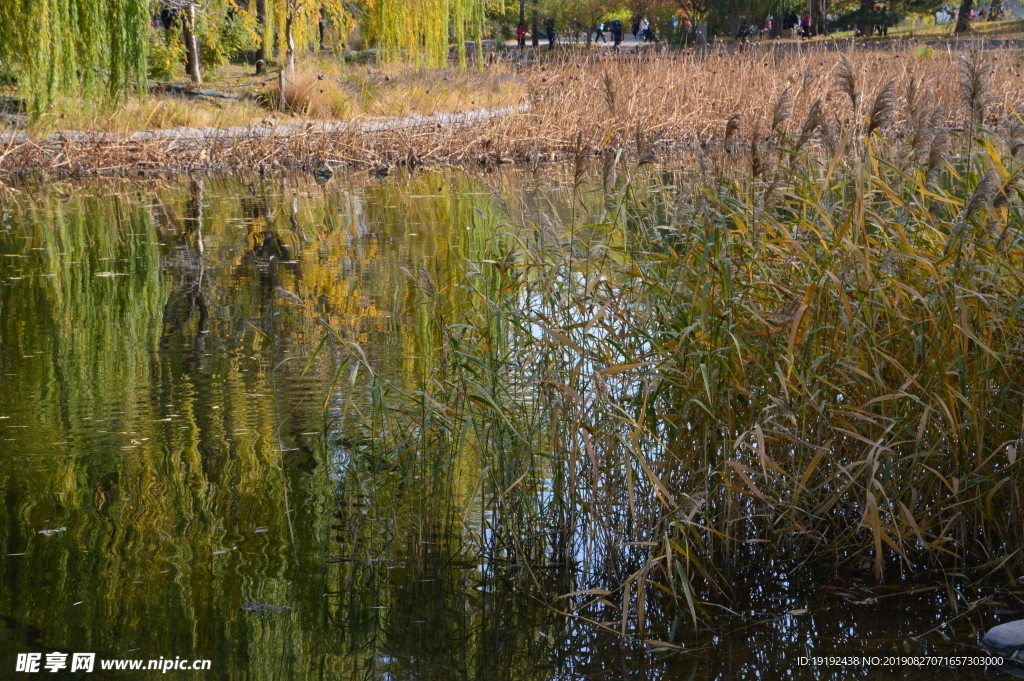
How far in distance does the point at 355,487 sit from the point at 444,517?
0.50m

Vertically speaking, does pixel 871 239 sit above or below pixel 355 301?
above

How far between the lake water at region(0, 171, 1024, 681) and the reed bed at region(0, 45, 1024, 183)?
27.6ft

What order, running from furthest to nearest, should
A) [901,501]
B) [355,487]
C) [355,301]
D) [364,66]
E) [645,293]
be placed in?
[364,66], [355,301], [355,487], [645,293], [901,501]

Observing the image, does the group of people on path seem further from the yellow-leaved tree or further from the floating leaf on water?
the floating leaf on water

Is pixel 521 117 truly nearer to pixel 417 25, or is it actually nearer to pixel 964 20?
pixel 417 25

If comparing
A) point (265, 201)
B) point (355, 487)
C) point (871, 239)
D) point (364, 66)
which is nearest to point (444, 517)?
point (355, 487)

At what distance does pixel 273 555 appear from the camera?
146 inches

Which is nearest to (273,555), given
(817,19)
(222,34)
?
(222,34)

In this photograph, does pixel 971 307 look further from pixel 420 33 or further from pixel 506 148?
pixel 420 33

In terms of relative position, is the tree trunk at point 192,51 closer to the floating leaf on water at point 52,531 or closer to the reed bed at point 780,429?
the floating leaf on water at point 52,531

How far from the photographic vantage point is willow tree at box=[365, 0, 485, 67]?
17766mm

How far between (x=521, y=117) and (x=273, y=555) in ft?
46.0

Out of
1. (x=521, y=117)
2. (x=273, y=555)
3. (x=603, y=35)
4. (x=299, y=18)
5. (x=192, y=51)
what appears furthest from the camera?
(x=603, y=35)

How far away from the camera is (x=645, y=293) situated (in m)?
3.81
